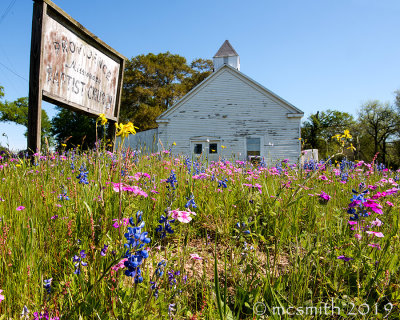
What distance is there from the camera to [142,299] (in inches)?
51.7

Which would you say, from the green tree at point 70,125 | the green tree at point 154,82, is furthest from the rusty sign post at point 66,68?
the green tree at point 70,125

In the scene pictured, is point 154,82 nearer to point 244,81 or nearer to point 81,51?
point 244,81

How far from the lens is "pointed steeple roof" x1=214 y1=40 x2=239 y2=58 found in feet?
84.8

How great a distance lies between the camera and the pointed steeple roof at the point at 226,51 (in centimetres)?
2586

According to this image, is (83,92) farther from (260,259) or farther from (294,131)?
(294,131)

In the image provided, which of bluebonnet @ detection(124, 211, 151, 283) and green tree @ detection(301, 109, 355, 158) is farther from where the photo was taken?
green tree @ detection(301, 109, 355, 158)

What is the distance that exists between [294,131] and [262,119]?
94.5 inches

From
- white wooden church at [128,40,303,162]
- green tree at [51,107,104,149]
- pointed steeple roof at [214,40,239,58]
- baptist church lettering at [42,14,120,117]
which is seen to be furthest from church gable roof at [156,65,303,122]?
green tree at [51,107,104,149]

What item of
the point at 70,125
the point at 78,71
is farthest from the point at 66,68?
the point at 70,125

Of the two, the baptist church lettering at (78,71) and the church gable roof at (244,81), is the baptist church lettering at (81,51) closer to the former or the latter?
the baptist church lettering at (78,71)

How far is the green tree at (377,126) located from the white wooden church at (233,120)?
3434 cm

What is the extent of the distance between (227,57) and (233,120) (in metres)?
10.3

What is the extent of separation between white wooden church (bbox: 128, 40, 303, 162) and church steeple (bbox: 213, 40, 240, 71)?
7.16m

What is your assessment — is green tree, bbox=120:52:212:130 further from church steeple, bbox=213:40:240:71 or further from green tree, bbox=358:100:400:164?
green tree, bbox=358:100:400:164
